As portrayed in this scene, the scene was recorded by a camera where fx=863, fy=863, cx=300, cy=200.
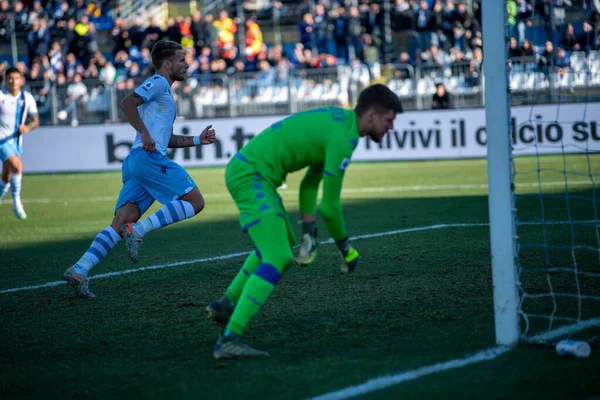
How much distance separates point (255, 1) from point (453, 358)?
3050cm

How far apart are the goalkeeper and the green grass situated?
0.38 meters

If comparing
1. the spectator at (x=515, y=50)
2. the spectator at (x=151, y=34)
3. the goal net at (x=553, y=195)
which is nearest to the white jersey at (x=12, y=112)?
the goal net at (x=553, y=195)

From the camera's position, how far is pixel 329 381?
4.59 metres

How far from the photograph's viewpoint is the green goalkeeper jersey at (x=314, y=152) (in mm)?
4965

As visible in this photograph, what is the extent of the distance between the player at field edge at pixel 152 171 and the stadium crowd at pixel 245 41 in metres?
16.9

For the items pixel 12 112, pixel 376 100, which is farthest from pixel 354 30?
pixel 376 100

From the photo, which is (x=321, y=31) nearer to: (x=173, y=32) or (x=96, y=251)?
(x=173, y=32)

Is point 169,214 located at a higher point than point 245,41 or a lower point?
lower

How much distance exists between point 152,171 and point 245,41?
2360cm

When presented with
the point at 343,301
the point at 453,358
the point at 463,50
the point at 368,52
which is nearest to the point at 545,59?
the point at 463,50

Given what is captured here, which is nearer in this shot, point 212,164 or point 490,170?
point 490,170

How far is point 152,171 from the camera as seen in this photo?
762 centimetres

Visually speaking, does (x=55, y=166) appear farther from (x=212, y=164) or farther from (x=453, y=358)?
(x=453, y=358)

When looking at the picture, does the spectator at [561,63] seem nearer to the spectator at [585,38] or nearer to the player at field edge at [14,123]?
the spectator at [585,38]
